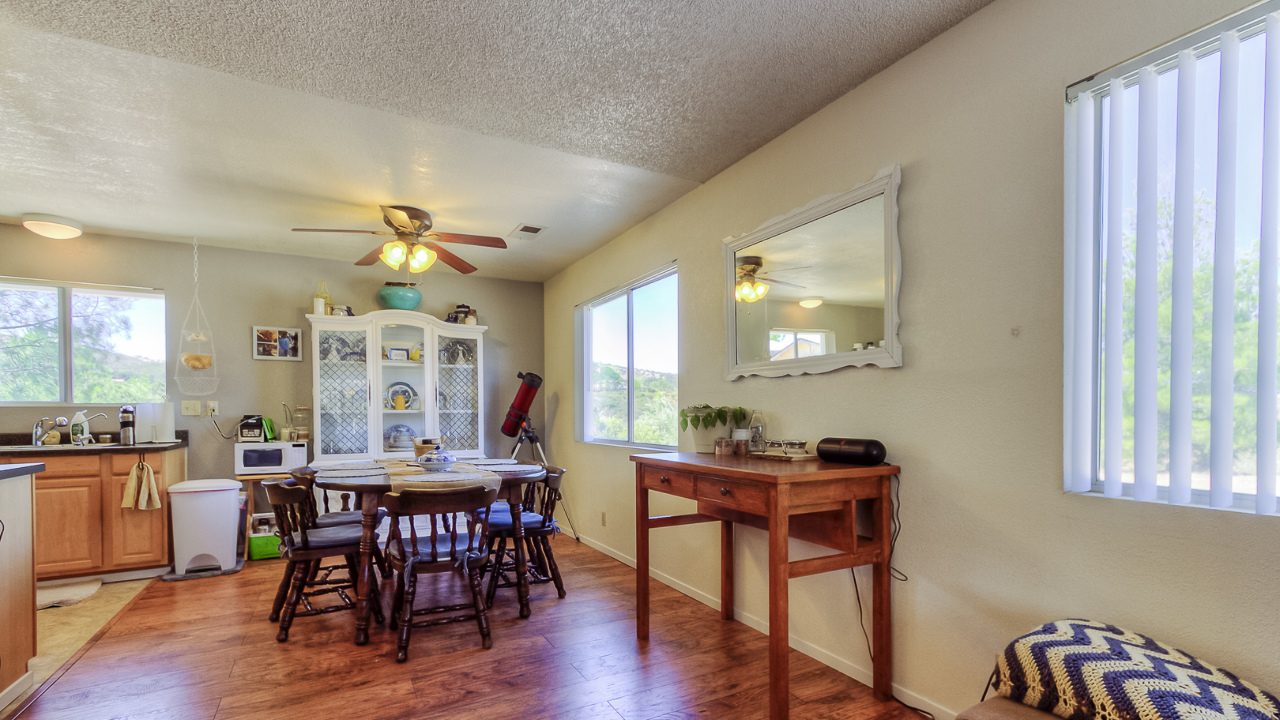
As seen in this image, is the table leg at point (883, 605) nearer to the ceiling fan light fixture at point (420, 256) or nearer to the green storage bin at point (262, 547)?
the ceiling fan light fixture at point (420, 256)

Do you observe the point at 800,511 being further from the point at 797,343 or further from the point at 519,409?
the point at 519,409

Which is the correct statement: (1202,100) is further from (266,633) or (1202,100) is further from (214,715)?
(266,633)

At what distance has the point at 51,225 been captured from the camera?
3871 mm

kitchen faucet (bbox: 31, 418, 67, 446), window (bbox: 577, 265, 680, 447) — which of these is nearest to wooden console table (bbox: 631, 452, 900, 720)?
window (bbox: 577, 265, 680, 447)

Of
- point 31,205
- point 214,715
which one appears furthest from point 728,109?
point 31,205

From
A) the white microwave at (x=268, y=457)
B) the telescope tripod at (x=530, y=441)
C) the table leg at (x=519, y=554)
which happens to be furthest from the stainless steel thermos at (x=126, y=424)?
the table leg at (x=519, y=554)

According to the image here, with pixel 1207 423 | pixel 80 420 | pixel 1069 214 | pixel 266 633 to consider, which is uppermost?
pixel 1069 214

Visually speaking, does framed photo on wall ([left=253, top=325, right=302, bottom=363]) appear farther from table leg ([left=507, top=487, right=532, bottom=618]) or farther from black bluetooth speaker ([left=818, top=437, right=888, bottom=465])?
black bluetooth speaker ([left=818, top=437, right=888, bottom=465])

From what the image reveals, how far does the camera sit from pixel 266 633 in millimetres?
2828

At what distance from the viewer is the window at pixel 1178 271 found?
1.33m

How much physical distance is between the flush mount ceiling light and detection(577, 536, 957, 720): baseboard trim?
4.54 metres

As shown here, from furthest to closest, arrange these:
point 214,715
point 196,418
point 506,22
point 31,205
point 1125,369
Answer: point 196,418
point 31,205
point 214,715
point 506,22
point 1125,369

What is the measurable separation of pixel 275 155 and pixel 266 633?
2.33 m

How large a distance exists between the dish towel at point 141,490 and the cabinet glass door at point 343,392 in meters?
1.03
